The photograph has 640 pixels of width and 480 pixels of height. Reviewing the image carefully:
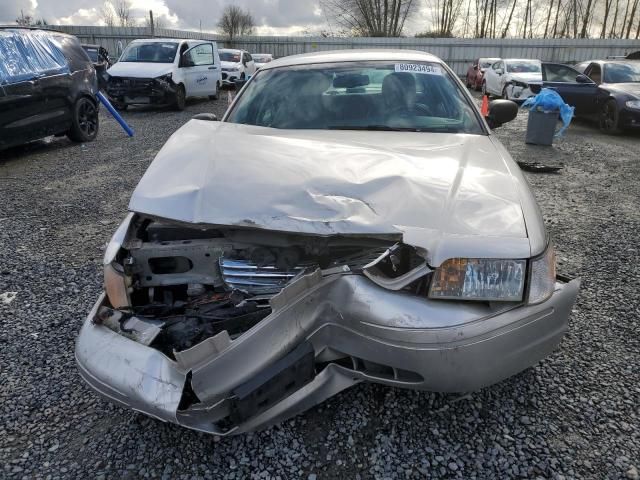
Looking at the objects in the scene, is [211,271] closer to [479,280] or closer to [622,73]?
[479,280]

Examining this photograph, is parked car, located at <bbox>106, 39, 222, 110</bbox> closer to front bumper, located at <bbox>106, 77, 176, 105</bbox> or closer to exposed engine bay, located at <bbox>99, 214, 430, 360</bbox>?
front bumper, located at <bbox>106, 77, 176, 105</bbox>

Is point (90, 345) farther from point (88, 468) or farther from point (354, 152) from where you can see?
Answer: point (354, 152)

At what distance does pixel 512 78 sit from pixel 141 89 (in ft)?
32.2

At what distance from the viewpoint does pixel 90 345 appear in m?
1.89

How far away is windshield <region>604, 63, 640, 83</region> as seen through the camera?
9.93 meters

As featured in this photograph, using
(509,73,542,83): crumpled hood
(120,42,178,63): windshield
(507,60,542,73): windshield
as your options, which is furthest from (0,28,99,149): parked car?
(507,60,542,73): windshield

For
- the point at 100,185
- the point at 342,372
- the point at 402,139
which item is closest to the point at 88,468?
the point at 342,372

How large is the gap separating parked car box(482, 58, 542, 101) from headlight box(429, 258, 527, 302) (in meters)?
12.2

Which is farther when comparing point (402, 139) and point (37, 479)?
point (402, 139)

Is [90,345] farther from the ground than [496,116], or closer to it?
closer to it

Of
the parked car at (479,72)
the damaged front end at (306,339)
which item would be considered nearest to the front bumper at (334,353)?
the damaged front end at (306,339)

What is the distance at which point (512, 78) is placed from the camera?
520 inches

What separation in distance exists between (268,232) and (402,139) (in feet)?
3.94

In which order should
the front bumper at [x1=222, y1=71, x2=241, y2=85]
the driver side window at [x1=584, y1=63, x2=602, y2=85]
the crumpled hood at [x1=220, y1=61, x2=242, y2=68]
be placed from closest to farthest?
the driver side window at [x1=584, y1=63, x2=602, y2=85] → the front bumper at [x1=222, y1=71, x2=241, y2=85] → the crumpled hood at [x1=220, y1=61, x2=242, y2=68]
